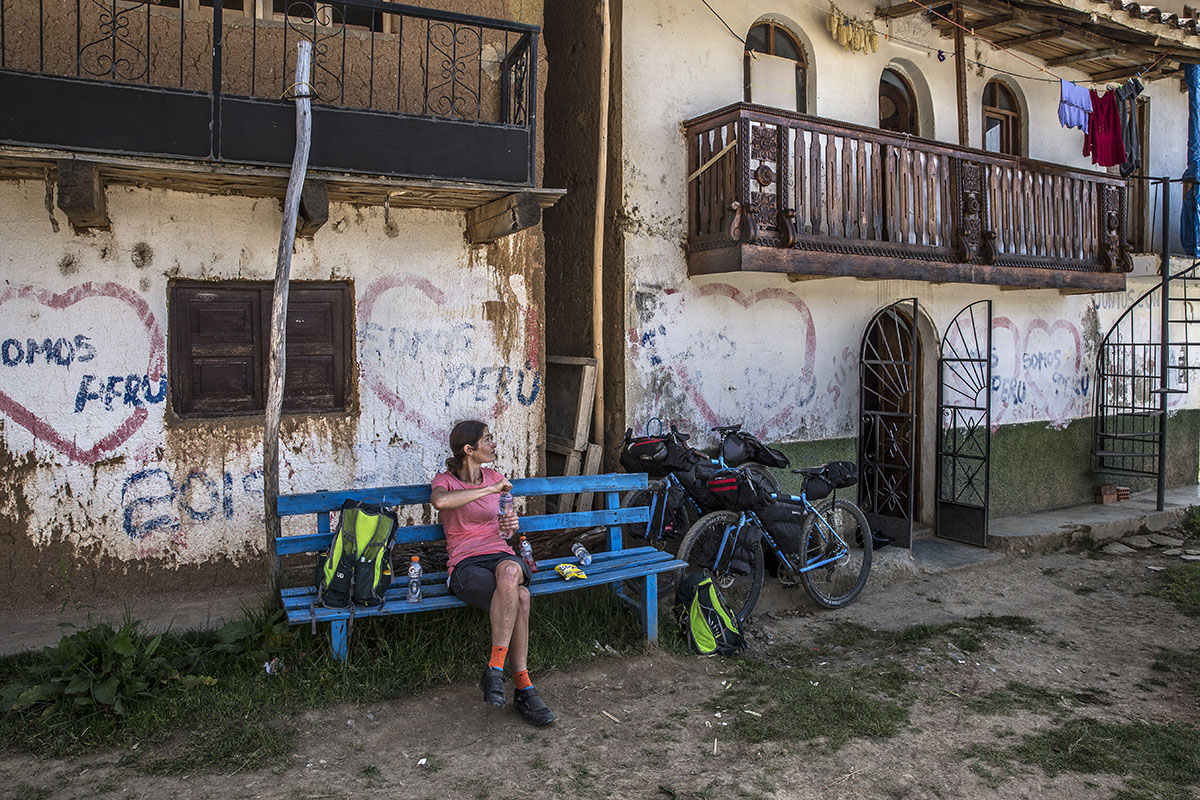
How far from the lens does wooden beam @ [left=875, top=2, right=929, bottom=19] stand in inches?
338

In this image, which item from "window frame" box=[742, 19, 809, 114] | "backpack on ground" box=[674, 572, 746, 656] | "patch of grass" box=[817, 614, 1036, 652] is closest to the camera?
"backpack on ground" box=[674, 572, 746, 656]

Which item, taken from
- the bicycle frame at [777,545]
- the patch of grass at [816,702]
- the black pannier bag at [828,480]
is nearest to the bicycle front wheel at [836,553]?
the bicycle frame at [777,545]

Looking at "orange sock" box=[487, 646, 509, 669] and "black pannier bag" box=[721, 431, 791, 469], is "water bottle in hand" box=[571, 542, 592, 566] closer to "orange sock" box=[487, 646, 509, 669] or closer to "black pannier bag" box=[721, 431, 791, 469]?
"orange sock" box=[487, 646, 509, 669]

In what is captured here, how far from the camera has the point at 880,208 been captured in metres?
8.02

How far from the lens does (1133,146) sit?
10148 millimetres

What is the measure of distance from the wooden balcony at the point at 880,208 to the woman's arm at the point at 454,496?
3.13 meters

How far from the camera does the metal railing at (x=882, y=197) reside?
23.7ft

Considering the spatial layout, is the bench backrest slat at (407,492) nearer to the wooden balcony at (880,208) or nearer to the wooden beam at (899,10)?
the wooden balcony at (880,208)

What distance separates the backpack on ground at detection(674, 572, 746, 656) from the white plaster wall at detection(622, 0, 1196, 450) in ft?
6.82

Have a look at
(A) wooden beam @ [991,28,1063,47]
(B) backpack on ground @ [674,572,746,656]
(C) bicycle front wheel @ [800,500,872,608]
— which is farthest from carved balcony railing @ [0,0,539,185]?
(A) wooden beam @ [991,28,1063,47]

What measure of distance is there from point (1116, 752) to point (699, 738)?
2.03 meters

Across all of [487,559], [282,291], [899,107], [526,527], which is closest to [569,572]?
[526,527]

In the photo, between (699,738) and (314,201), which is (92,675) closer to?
(314,201)

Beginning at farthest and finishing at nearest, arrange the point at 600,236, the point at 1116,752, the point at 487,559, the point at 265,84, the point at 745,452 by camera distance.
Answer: the point at 600,236, the point at 745,452, the point at 265,84, the point at 487,559, the point at 1116,752
